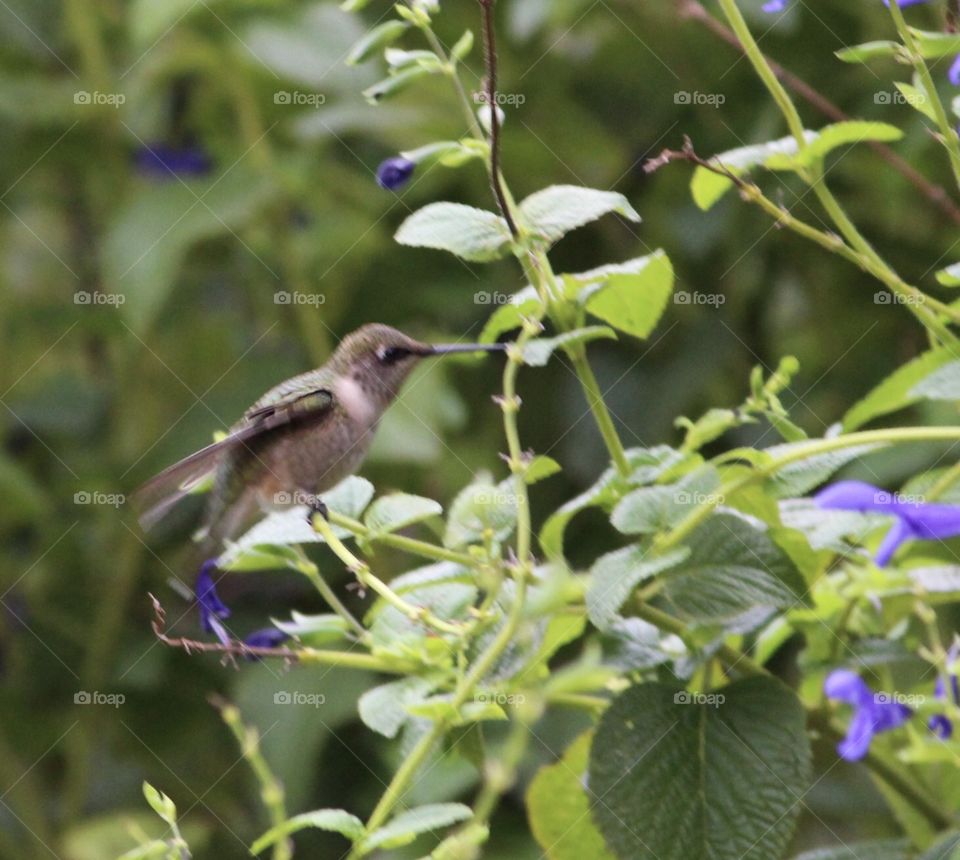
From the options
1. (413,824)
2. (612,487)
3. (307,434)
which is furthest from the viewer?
(307,434)

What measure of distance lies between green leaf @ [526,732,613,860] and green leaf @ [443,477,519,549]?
0.63 ft

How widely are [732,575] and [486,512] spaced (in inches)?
5.9

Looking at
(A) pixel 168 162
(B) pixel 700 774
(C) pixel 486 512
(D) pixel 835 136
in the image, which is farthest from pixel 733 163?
(A) pixel 168 162

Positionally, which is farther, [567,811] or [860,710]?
[567,811]

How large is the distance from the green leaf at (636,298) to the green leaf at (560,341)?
0.04 metres

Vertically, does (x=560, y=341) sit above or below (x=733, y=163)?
below

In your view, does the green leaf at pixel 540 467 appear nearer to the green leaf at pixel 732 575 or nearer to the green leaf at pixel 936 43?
the green leaf at pixel 732 575

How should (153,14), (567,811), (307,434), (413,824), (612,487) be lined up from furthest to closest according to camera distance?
(153,14)
(307,434)
(567,811)
(612,487)
(413,824)

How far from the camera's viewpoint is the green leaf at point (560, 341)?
819mm

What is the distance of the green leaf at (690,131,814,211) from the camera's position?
863 mm

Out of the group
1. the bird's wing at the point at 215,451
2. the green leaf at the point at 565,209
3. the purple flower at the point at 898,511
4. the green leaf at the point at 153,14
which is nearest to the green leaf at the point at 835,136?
the green leaf at the point at 565,209

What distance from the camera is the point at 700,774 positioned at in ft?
2.73

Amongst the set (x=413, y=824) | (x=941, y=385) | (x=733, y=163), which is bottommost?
(x=413, y=824)

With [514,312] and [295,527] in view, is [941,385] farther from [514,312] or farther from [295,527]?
[295,527]
